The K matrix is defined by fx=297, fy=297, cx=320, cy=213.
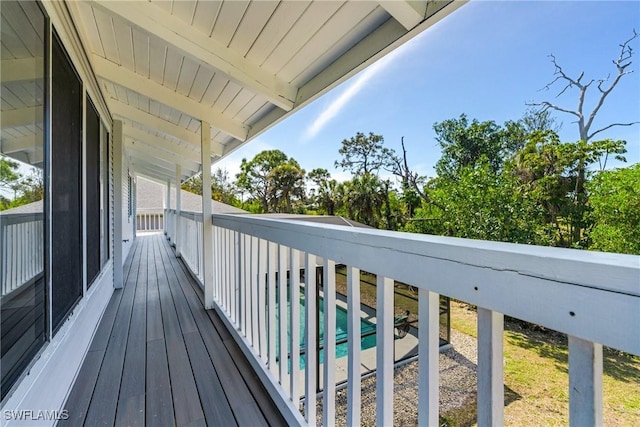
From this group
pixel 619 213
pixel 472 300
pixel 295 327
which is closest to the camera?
pixel 472 300

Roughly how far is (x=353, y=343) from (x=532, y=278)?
2.19 feet

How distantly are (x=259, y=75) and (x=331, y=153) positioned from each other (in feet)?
76.6

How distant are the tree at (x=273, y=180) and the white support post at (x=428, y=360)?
21716 millimetres

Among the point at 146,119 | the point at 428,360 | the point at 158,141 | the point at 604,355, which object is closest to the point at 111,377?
the point at 428,360

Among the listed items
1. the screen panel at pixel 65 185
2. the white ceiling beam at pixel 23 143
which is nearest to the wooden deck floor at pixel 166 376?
the screen panel at pixel 65 185

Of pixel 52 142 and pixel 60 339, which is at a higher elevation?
pixel 52 142

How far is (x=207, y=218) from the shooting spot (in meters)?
3.27

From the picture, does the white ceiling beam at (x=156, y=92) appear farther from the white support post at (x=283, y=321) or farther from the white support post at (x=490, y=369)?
the white support post at (x=490, y=369)

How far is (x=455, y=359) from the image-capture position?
5.13 metres

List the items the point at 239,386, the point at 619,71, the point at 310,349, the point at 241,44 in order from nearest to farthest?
the point at 310,349 → the point at 239,386 → the point at 241,44 → the point at 619,71

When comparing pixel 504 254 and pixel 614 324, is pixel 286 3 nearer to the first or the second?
pixel 504 254

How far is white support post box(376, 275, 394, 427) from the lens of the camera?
34.6 inches

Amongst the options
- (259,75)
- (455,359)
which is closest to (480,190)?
(455,359)

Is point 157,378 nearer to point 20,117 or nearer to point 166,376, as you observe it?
point 166,376
